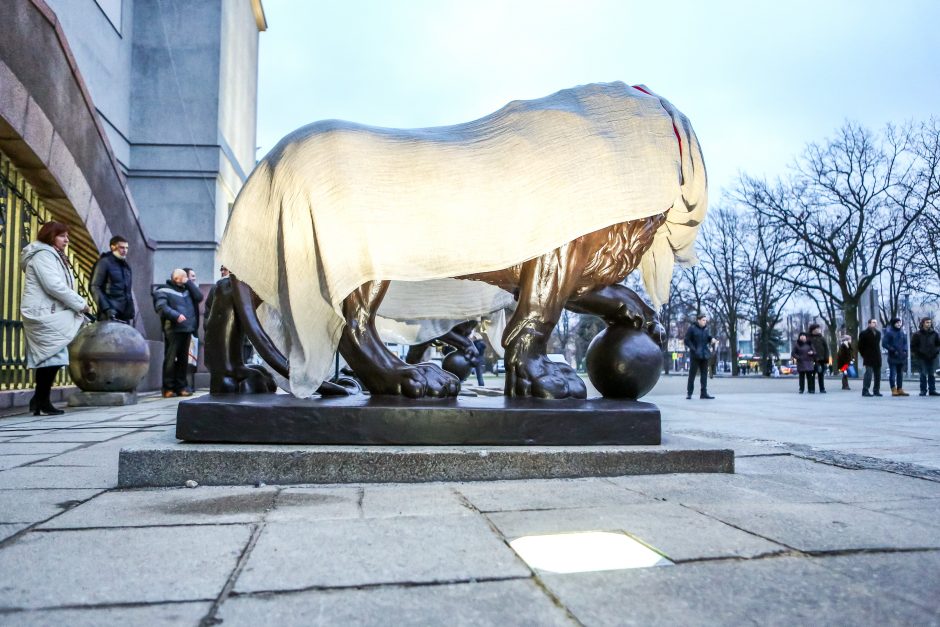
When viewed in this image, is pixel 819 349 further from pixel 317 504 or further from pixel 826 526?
pixel 317 504

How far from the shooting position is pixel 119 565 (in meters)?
1.49

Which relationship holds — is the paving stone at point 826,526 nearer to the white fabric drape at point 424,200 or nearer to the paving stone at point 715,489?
the paving stone at point 715,489

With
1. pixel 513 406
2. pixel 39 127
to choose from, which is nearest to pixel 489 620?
pixel 513 406

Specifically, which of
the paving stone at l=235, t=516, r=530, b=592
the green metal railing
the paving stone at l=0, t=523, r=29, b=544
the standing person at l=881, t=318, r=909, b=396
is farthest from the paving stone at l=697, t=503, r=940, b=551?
the standing person at l=881, t=318, r=909, b=396

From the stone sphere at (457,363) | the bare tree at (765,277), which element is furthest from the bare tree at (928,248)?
the stone sphere at (457,363)

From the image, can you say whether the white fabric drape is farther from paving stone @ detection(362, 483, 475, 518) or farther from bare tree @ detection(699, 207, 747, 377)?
bare tree @ detection(699, 207, 747, 377)

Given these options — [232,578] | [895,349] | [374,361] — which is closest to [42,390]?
[374,361]

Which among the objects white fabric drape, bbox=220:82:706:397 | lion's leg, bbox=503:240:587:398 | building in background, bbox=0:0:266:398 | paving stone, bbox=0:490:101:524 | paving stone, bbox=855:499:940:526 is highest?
building in background, bbox=0:0:266:398

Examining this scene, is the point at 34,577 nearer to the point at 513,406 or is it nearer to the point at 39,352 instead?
the point at 513,406

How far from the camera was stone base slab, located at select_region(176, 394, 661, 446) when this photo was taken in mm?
2582

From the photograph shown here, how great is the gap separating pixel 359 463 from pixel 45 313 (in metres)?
5.35

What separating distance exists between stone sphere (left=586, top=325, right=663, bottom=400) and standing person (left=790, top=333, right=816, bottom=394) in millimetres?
12264

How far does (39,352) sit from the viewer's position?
6281 mm

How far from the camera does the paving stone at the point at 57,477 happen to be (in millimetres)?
2535
